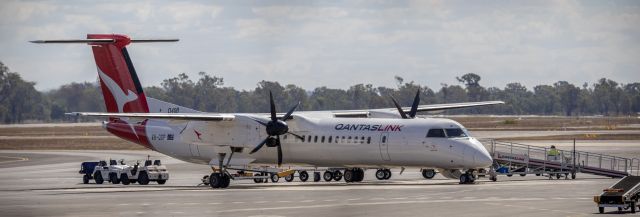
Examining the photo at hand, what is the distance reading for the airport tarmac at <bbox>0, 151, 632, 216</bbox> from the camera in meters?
29.7

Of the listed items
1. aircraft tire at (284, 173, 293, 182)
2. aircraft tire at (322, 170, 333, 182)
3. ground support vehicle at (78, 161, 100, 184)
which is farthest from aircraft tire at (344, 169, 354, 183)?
ground support vehicle at (78, 161, 100, 184)

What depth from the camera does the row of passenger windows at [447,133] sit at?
135 ft

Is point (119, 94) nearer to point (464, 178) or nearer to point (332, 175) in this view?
point (332, 175)

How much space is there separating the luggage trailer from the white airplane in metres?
10.8

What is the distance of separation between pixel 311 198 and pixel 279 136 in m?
9.94

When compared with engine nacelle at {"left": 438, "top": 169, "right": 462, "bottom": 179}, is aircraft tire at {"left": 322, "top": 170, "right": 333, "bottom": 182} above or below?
below

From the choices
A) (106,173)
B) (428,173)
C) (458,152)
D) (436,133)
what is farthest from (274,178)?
(458,152)

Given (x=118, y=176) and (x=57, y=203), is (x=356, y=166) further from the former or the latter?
(x=57, y=203)

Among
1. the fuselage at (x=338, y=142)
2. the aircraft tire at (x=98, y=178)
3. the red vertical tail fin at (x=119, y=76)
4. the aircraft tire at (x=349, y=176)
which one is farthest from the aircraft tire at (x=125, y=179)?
the aircraft tire at (x=349, y=176)

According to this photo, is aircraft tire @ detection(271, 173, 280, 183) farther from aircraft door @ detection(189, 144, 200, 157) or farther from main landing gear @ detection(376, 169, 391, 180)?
main landing gear @ detection(376, 169, 391, 180)

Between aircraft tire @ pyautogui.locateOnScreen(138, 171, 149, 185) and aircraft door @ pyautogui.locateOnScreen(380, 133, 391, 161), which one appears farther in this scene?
aircraft tire @ pyautogui.locateOnScreen(138, 171, 149, 185)

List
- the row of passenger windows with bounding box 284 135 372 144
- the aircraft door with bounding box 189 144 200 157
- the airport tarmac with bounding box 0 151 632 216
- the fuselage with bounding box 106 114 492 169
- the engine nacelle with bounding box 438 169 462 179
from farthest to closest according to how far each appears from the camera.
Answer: the aircraft door with bounding box 189 144 200 157
the row of passenger windows with bounding box 284 135 372 144
the engine nacelle with bounding box 438 169 462 179
the fuselage with bounding box 106 114 492 169
the airport tarmac with bounding box 0 151 632 216

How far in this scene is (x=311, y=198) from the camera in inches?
1368

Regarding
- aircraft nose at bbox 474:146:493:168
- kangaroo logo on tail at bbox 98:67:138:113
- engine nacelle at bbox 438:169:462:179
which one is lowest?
engine nacelle at bbox 438:169:462:179
